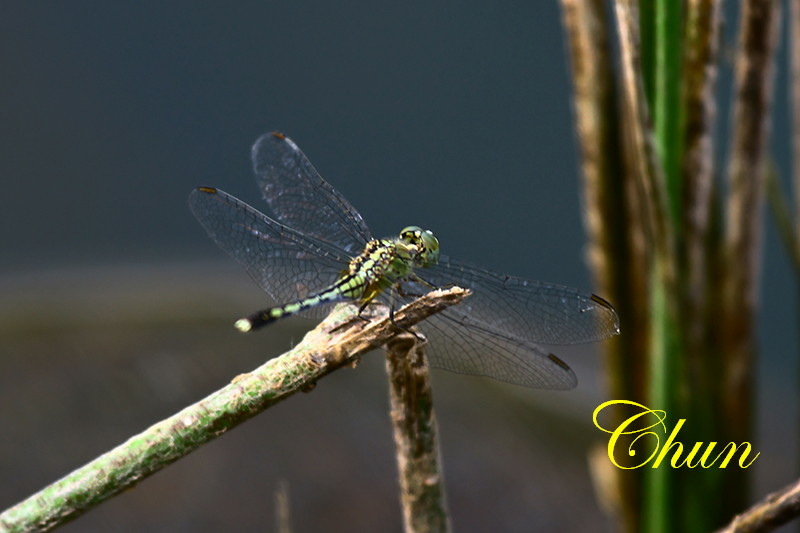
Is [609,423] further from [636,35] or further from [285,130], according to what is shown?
[285,130]

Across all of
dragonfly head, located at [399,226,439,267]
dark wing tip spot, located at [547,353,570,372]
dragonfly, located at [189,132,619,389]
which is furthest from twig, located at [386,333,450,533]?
dragonfly head, located at [399,226,439,267]

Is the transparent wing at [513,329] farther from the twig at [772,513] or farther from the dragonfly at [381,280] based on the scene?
the twig at [772,513]

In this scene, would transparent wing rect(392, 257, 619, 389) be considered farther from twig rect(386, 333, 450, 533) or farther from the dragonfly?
twig rect(386, 333, 450, 533)

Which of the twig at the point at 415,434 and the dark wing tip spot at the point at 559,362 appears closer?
the twig at the point at 415,434

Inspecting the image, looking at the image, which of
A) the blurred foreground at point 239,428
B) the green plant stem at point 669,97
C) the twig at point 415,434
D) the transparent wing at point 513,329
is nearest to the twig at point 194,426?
the twig at point 415,434

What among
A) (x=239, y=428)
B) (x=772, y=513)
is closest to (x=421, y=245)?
(x=772, y=513)

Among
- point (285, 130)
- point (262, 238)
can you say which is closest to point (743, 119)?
point (262, 238)
